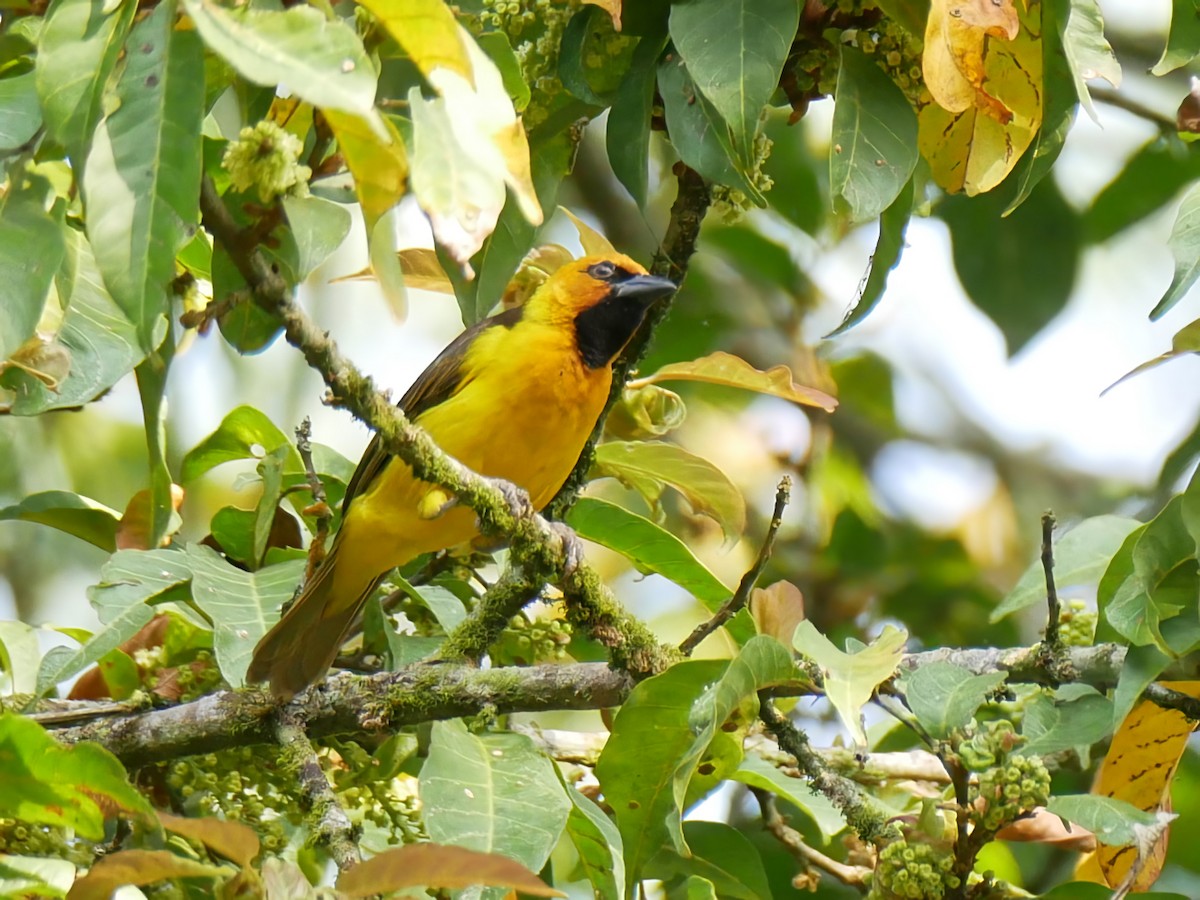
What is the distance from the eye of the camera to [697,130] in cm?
245

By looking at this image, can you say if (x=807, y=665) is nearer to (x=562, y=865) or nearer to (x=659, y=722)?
(x=659, y=722)

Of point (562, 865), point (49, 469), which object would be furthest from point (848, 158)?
point (49, 469)

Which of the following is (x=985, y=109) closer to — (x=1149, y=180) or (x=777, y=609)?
(x=777, y=609)

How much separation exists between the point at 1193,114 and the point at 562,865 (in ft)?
8.24

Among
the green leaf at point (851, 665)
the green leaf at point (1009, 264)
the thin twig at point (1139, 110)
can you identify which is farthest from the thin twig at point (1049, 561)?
→ the thin twig at point (1139, 110)

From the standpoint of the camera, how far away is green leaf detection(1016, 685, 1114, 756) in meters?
2.39

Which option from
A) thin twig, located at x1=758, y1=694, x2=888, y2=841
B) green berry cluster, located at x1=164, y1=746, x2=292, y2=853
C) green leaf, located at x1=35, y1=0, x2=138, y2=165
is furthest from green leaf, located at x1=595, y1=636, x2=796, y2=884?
green leaf, located at x1=35, y1=0, x2=138, y2=165

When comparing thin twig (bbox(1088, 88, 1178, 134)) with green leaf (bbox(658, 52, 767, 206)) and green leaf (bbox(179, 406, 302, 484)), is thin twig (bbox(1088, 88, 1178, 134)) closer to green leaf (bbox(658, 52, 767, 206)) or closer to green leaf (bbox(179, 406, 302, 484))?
green leaf (bbox(658, 52, 767, 206))

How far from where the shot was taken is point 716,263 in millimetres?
6551

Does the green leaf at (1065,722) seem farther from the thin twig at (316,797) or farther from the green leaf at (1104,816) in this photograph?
the thin twig at (316,797)

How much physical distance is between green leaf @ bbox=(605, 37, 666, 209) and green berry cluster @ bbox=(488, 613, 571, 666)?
1.04m

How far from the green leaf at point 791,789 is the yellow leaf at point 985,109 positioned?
127 cm

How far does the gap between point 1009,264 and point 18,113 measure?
340cm

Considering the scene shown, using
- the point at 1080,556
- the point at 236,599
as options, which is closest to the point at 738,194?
the point at 1080,556
